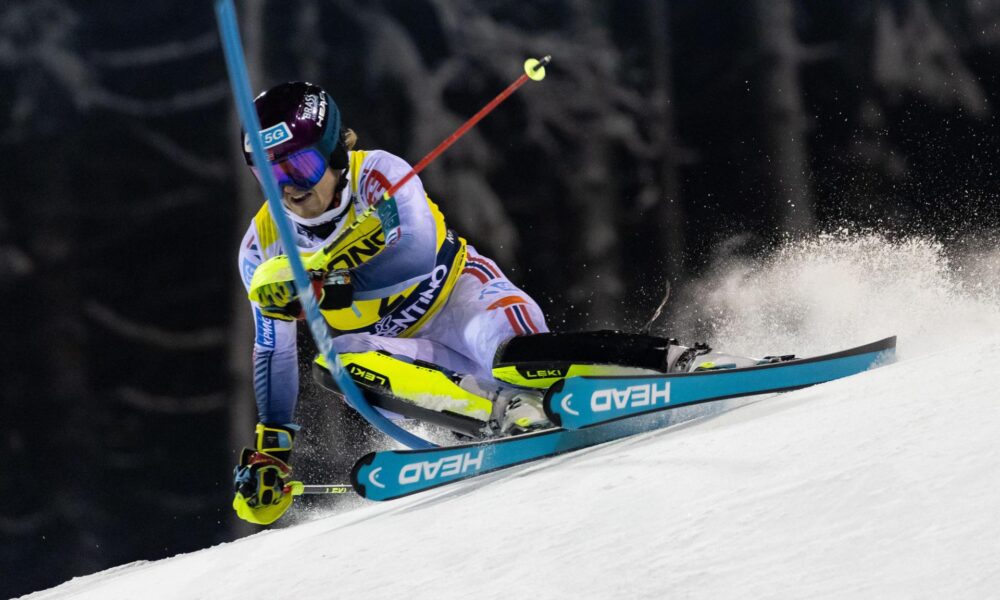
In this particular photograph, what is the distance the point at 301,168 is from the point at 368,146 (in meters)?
2.31

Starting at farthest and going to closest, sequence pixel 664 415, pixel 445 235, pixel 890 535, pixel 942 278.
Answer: pixel 942 278, pixel 445 235, pixel 664 415, pixel 890 535

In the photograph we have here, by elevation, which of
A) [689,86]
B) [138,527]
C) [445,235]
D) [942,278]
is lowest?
[138,527]

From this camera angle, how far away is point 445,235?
11.5ft

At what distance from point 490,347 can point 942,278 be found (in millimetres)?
1767

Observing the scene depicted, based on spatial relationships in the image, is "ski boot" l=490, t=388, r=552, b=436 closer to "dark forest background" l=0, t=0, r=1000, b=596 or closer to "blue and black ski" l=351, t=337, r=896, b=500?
"blue and black ski" l=351, t=337, r=896, b=500

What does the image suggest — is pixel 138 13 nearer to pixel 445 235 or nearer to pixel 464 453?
pixel 445 235

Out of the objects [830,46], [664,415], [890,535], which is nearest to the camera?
[890,535]

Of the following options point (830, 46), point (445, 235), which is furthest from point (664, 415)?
point (830, 46)

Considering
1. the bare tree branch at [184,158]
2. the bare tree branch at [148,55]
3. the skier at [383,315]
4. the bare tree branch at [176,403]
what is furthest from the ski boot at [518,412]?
the bare tree branch at [148,55]

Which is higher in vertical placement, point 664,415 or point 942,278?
point 942,278

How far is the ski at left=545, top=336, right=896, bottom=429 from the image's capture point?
9.11 feet

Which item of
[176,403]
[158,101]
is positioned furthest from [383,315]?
[158,101]

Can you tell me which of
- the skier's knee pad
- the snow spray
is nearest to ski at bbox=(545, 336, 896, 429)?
the skier's knee pad

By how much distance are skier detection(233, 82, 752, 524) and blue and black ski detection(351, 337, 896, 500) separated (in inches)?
4.6
